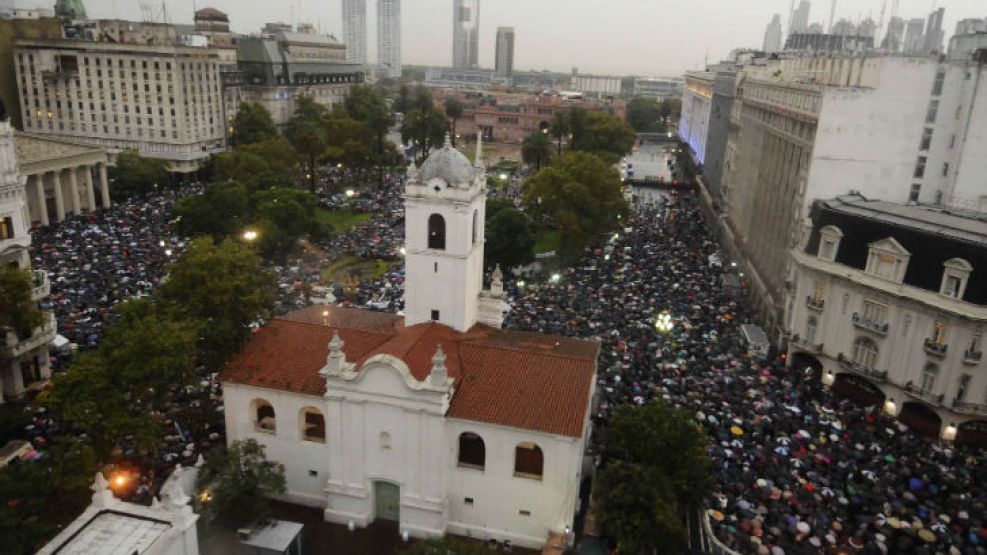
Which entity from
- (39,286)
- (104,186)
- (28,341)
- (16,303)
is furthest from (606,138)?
(16,303)

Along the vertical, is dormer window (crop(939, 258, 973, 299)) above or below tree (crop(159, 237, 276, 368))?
above

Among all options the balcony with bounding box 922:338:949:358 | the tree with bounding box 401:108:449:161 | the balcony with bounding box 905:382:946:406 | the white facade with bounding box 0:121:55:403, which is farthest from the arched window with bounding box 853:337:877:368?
the tree with bounding box 401:108:449:161

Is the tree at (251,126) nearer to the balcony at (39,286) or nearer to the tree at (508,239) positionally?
the tree at (508,239)

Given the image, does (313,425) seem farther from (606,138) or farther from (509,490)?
(606,138)

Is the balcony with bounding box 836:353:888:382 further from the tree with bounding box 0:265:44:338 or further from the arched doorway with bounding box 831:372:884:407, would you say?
the tree with bounding box 0:265:44:338

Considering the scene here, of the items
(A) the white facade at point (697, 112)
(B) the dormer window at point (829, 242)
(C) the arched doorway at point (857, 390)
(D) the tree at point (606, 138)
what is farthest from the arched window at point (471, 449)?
(A) the white facade at point (697, 112)

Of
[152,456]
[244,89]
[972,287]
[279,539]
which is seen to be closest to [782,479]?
[972,287]

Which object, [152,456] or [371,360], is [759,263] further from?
[152,456]
